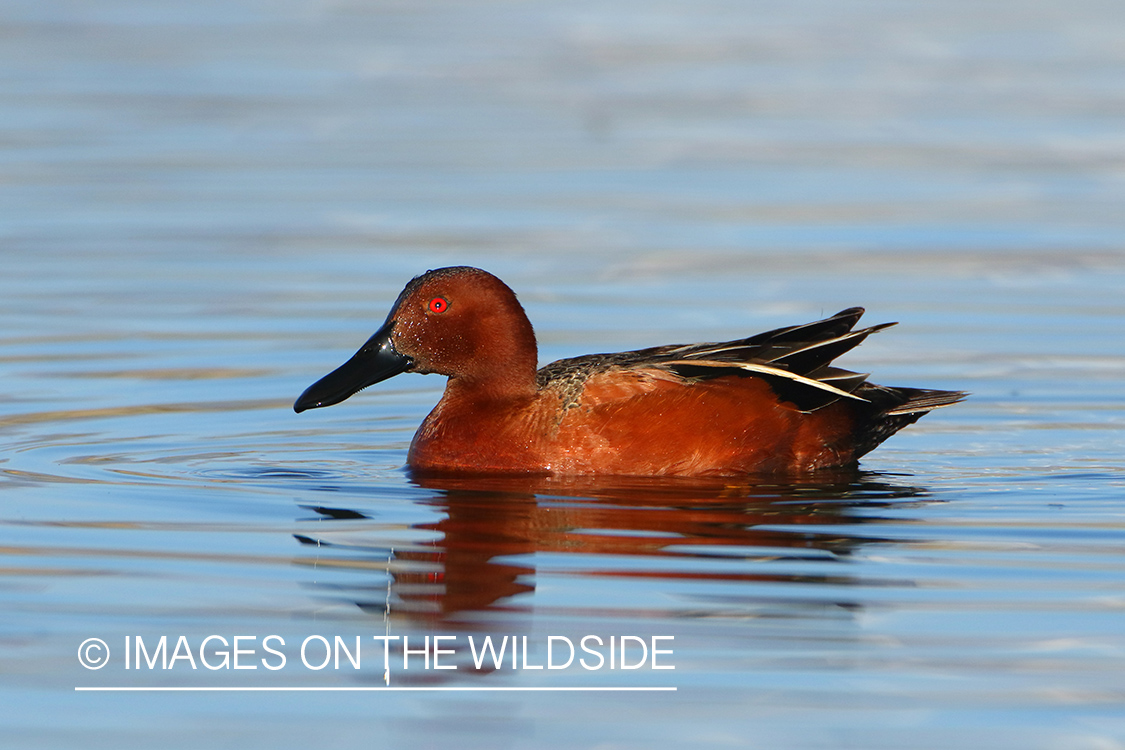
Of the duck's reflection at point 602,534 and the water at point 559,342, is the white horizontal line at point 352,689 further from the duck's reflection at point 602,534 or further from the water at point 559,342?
the duck's reflection at point 602,534

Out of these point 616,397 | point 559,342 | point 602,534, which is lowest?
point 602,534

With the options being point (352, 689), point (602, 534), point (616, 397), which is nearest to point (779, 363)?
point (616, 397)

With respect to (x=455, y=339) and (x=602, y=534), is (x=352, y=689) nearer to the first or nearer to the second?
(x=602, y=534)

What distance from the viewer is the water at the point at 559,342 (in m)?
5.41

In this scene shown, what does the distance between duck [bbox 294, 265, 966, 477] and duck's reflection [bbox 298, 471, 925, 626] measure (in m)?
0.13

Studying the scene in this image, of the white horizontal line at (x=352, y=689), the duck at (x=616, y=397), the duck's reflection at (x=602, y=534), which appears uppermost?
the duck at (x=616, y=397)

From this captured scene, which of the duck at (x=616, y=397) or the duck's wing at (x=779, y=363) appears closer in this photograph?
the duck at (x=616, y=397)

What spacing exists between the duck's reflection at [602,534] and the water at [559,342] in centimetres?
3

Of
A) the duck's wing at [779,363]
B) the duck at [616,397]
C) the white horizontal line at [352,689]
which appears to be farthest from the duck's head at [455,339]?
the white horizontal line at [352,689]

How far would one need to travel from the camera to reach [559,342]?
11211 mm

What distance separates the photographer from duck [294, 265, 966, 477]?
826 centimetres

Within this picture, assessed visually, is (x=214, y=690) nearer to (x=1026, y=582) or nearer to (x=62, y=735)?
(x=62, y=735)

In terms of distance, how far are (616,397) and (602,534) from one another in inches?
50.8

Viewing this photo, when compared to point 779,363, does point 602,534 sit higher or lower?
lower
